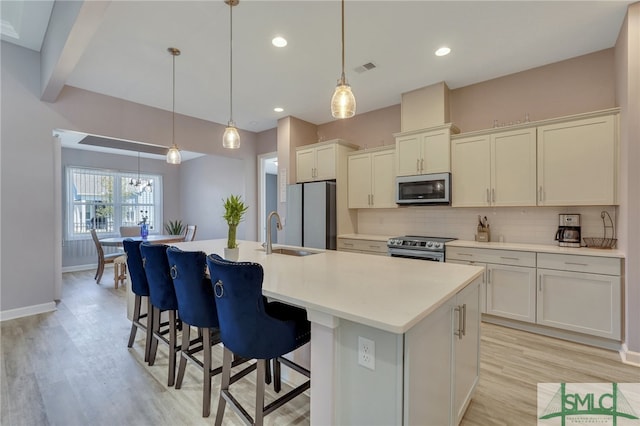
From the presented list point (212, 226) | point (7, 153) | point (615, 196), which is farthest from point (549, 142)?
point (212, 226)

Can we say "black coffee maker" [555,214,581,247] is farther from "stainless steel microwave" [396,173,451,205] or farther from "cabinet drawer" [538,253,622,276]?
"stainless steel microwave" [396,173,451,205]

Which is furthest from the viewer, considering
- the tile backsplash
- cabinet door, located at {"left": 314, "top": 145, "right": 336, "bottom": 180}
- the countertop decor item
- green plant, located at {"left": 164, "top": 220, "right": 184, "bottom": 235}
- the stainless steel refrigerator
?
green plant, located at {"left": 164, "top": 220, "right": 184, "bottom": 235}

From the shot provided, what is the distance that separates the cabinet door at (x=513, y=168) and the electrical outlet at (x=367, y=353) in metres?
3.00

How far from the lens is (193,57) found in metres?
3.22

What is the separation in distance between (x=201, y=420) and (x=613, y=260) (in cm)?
359

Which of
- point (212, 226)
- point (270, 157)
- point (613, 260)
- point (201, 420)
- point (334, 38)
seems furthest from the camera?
point (212, 226)

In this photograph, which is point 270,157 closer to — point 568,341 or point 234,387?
point 234,387

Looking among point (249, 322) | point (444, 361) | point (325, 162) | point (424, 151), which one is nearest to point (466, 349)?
point (444, 361)

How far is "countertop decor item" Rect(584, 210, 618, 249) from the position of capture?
293 centimetres

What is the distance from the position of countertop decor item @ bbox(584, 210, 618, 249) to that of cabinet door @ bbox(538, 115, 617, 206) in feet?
1.13

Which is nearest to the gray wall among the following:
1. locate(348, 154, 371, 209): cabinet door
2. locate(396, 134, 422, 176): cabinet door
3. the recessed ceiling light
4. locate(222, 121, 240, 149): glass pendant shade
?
locate(222, 121, 240, 149): glass pendant shade

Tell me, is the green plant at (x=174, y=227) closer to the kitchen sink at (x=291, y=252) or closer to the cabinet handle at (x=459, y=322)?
the kitchen sink at (x=291, y=252)

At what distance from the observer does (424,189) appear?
12.9 ft

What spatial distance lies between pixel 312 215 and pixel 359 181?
0.95 m
